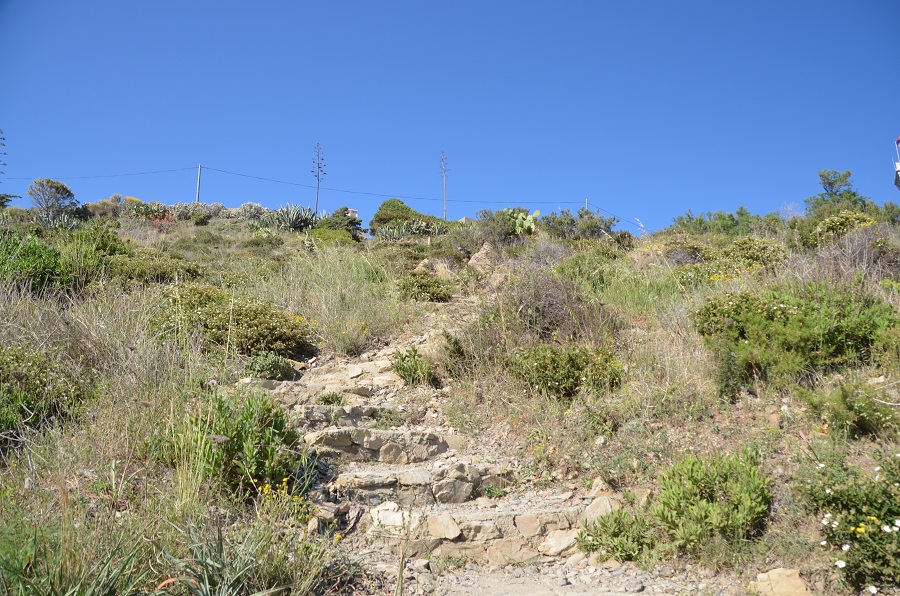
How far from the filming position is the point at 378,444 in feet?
19.0

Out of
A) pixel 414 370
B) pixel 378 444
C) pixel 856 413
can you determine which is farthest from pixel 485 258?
pixel 856 413

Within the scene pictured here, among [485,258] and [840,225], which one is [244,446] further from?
[840,225]

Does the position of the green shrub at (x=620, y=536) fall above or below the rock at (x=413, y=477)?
below

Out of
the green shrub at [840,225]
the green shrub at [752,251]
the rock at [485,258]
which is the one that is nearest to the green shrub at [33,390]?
the rock at [485,258]

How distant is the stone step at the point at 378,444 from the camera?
219 inches

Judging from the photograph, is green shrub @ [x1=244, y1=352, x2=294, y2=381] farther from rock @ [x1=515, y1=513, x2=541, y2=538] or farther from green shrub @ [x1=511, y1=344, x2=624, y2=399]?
rock @ [x1=515, y1=513, x2=541, y2=538]

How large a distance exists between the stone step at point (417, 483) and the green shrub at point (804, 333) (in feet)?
8.52

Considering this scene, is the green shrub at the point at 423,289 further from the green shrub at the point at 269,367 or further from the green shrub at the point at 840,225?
the green shrub at the point at 840,225

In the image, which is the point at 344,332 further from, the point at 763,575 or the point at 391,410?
the point at 763,575

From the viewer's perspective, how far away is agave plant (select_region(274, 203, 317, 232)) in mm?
27145

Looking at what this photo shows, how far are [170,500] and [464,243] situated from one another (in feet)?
46.7

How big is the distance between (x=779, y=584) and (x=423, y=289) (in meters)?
7.92

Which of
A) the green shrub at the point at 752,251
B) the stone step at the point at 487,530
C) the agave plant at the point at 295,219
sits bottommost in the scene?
the stone step at the point at 487,530

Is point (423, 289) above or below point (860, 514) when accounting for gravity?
above
